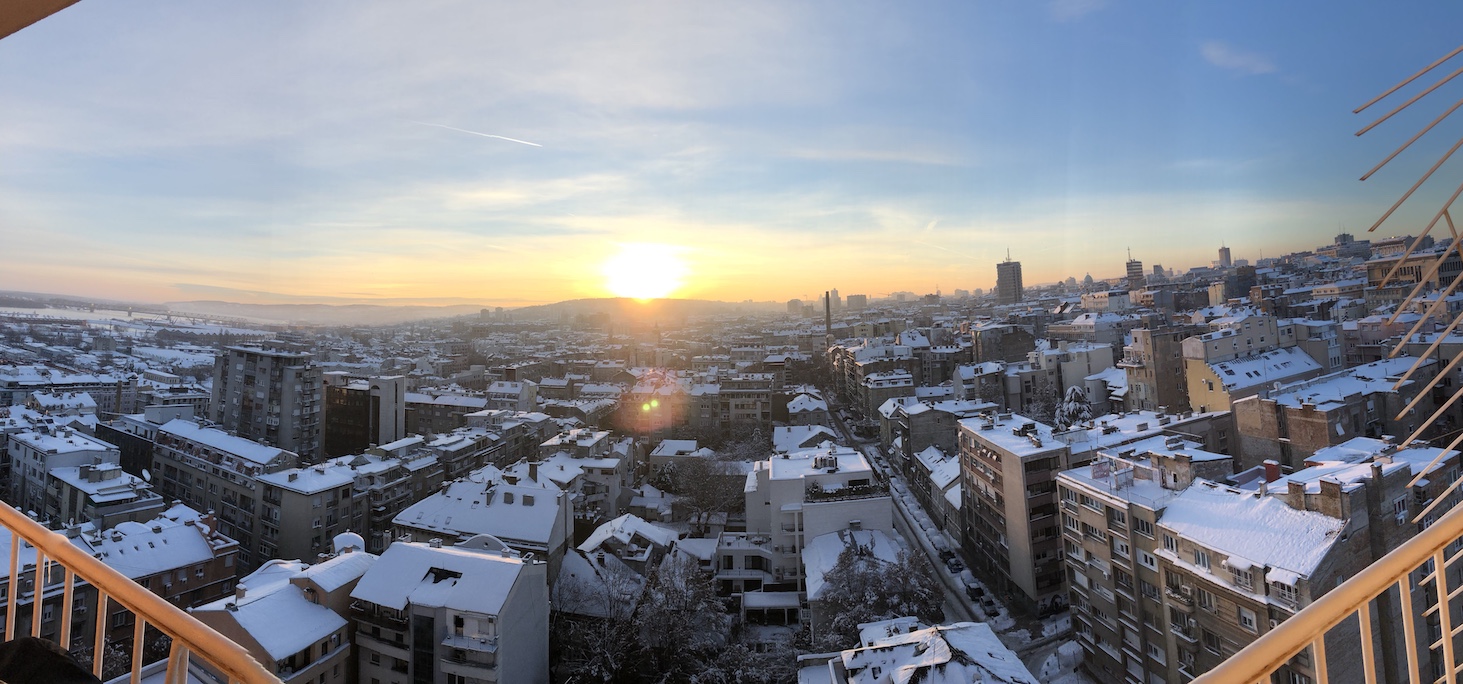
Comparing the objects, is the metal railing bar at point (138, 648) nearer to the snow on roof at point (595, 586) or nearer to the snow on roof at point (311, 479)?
the snow on roof at point (595, 586)

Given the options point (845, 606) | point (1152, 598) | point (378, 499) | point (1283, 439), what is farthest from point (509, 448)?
point (1283, 439)

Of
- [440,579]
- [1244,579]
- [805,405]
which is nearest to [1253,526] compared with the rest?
[1244,579]

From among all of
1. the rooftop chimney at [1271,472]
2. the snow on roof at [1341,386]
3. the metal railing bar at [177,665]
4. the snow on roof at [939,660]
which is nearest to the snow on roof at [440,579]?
the snow on roof at [939,660]

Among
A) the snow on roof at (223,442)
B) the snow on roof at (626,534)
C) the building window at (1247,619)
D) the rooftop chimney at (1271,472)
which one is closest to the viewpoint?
the building window at (1247,619)

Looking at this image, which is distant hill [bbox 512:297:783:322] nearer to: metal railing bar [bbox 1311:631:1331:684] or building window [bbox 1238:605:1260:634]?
building window [bbox 1238:605:1260:634]

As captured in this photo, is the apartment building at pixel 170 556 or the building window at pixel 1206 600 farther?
the apartment building at pixel 170 556

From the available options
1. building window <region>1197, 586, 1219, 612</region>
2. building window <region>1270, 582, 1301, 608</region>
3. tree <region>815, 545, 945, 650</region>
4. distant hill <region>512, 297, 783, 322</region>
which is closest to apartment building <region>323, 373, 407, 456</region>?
tree <region>815, 545, 945, 650</region>

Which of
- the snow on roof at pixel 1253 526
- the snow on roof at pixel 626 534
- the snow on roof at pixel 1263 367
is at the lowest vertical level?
the snow on roof at pixel 626 534

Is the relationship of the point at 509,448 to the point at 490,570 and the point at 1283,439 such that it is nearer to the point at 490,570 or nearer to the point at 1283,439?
the point at 490,570
